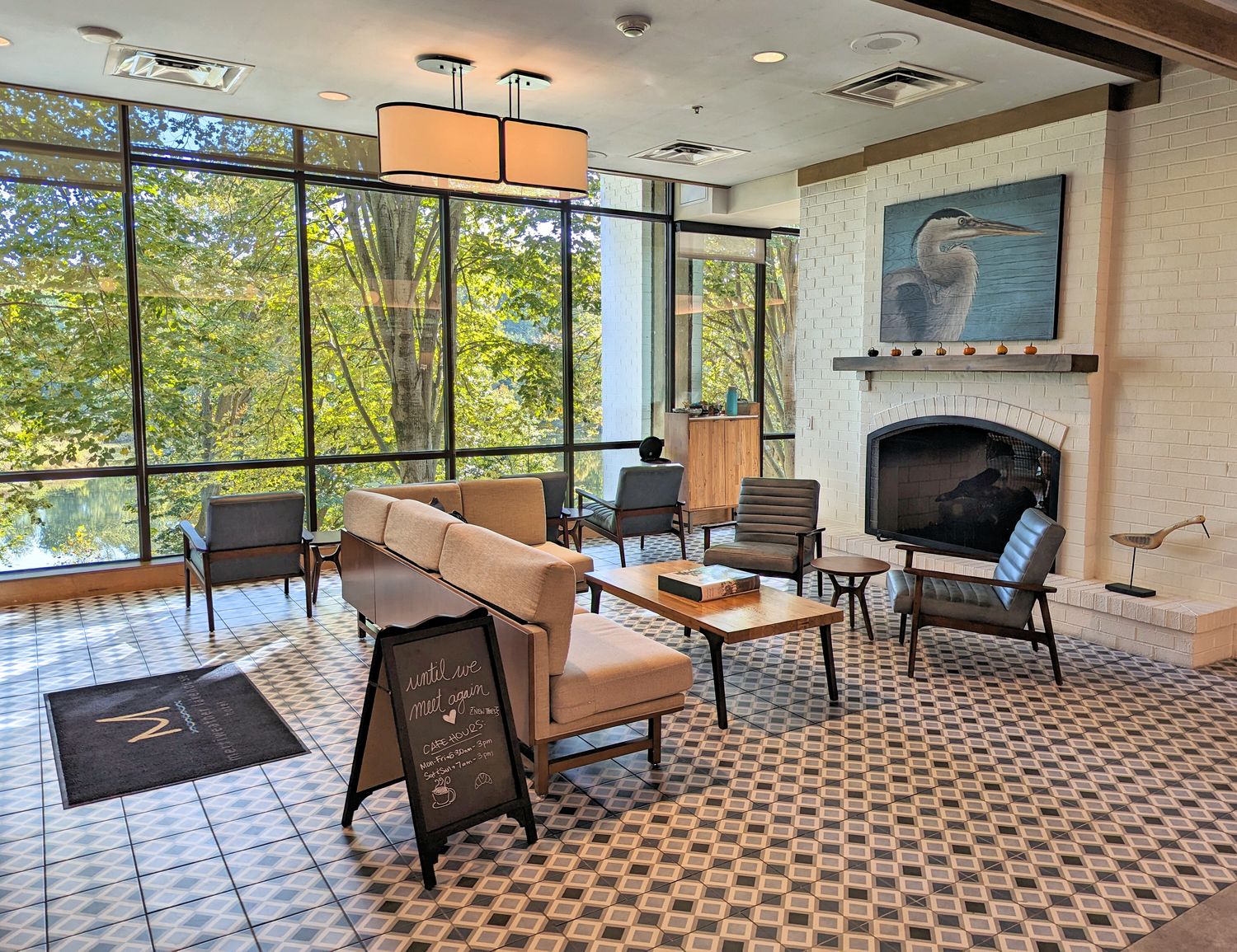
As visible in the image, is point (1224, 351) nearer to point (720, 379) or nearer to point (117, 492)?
point (720, 379)

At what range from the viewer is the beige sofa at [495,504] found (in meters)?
5.71

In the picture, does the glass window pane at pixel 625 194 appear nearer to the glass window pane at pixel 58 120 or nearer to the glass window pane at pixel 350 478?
the glass window pane at pixel 350 478

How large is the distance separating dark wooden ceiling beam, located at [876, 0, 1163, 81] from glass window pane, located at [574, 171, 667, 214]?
439 centimetres

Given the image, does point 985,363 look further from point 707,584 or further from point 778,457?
point 778,457

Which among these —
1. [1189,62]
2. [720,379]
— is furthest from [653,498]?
[1189,62]

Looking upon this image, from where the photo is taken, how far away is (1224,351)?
17.1 feet

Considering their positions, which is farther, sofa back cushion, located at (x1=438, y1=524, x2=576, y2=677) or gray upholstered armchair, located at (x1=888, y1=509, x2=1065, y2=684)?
gray upholstered armchair, located at (x1=888, y1=509, x2=1065, y2=684)

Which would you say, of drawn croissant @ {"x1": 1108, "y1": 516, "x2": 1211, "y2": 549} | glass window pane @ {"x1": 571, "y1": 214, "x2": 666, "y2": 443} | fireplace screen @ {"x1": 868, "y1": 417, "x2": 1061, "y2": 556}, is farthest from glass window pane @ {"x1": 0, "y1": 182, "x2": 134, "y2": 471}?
drawn croissant @ {"x1": 1108, "y1": 516, "x2": 1211, "y2": 549}

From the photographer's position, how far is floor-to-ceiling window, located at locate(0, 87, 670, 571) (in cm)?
659

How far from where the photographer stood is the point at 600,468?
30.3ft

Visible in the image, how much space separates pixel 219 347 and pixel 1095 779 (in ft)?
21.4

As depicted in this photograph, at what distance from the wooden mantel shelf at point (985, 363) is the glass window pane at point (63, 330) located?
5.56 metres

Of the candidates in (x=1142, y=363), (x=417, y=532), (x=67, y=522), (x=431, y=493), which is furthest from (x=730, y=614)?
(x=67, y=522)

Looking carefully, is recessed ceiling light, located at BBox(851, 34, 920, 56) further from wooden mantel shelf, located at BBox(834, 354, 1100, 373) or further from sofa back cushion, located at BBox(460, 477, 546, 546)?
sofa back cushion, located at BBox(460, 477, 546, 546)
